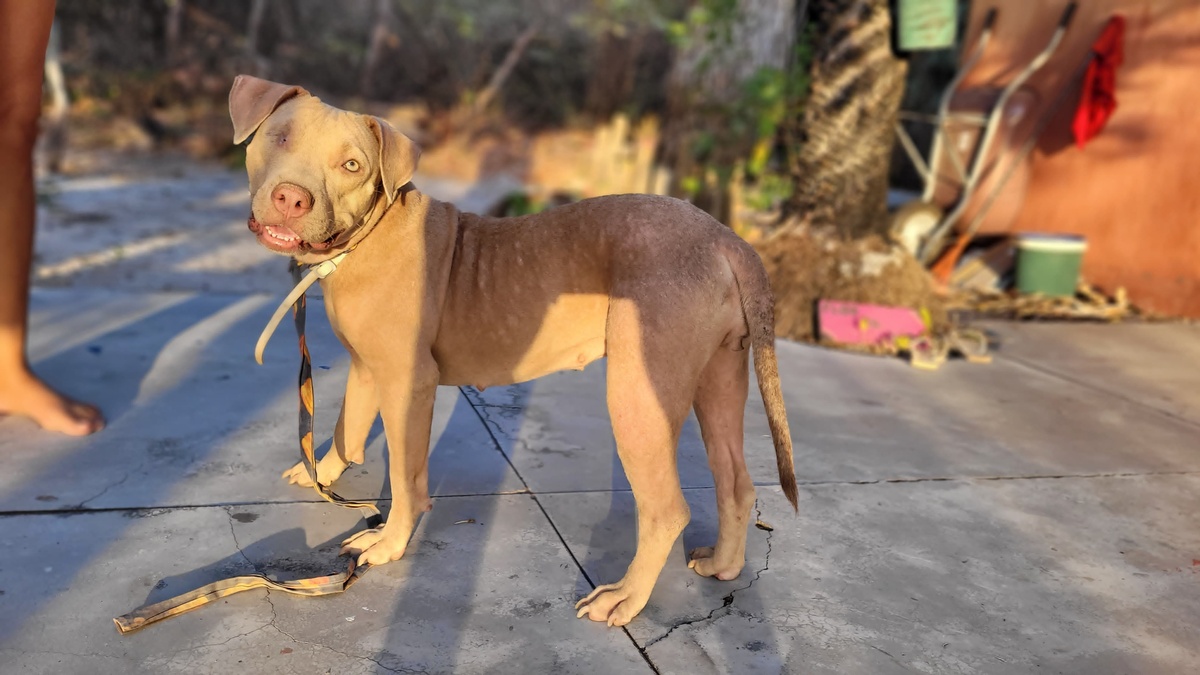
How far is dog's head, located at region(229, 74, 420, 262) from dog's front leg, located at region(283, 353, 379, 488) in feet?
2.00

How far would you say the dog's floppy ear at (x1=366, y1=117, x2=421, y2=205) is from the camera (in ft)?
8.87

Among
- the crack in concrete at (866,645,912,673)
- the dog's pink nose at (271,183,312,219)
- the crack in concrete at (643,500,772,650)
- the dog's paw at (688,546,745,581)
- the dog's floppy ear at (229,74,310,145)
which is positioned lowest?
the crack in concrete at (866,645,912,673)

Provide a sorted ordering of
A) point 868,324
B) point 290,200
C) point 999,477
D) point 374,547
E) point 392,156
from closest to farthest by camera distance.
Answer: point 290,200
point 392,156
point 374,547
point 999,477
point 868,324

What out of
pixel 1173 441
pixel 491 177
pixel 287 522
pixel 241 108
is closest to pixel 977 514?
pixel 1173 441

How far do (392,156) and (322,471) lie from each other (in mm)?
1339

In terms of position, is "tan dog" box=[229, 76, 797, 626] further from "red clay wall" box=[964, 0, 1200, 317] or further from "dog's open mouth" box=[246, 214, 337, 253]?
"red clay wall" box=[964, 0, 1200, 317]

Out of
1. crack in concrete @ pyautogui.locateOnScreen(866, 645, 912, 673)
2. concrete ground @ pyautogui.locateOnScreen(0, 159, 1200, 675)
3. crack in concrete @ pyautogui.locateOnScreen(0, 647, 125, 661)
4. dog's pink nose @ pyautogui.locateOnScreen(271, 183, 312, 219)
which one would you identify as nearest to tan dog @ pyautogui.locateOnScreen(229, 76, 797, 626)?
dog's pink nose @ pyautogui.locateOnScreen(271, 183, 312, 219)

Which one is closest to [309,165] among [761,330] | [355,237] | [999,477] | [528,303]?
[355,237]

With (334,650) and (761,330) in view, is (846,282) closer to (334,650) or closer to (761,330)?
(761,330)

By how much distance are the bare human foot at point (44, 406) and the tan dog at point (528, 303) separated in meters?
1.47

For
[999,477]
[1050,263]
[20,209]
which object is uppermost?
[20,209]

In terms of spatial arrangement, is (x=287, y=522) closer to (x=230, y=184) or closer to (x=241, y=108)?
(x=241, y=108)

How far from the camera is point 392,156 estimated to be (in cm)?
272

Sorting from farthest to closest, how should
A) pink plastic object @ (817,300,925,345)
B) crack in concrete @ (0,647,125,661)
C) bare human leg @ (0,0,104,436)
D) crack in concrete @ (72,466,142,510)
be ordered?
pink plastic object @ (817,300,925,345) → bare human leg @ (0,0,104,436) → crack in concrete @ (72,466,142,510) → crack in concrete @ (0,647,125,661)
